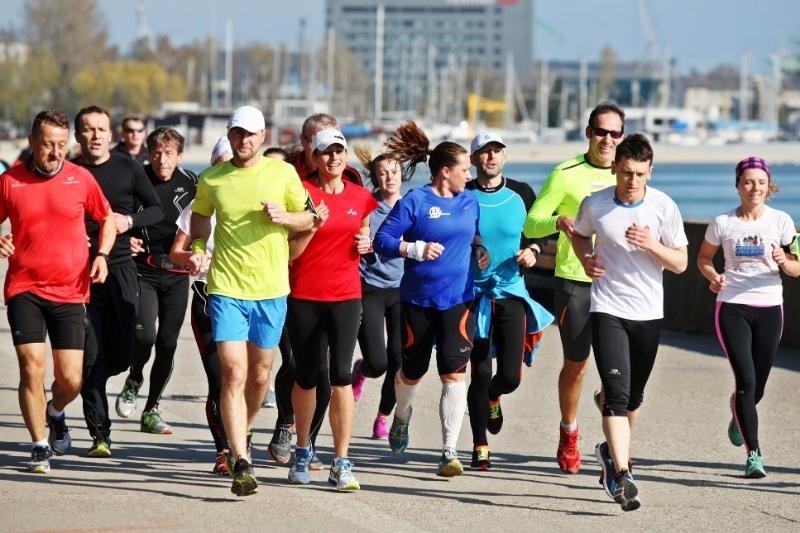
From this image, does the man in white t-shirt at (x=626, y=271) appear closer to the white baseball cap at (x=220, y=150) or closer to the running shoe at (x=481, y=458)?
the running shoe at (x=481, y=458)

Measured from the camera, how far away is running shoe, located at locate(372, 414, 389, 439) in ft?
33.8

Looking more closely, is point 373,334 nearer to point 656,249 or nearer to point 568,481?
point 568,481

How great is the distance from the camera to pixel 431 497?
8.34 m

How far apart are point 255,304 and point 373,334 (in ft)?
4.81

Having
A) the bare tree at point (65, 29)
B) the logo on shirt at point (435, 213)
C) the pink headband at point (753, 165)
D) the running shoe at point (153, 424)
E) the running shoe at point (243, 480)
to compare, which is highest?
the bare tree at point (65, 29)

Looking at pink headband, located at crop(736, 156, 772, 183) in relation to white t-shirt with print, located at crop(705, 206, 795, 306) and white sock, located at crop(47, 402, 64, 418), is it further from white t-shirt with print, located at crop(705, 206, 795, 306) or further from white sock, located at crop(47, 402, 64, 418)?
white sock, located at crop(47, 402, 64, 418)

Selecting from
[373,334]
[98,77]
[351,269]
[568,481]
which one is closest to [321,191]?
[351,269]

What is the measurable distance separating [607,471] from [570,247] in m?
1.62

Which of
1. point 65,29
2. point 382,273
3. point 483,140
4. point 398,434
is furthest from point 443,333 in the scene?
point 65,29

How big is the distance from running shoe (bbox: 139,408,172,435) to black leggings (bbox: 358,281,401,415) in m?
1.34

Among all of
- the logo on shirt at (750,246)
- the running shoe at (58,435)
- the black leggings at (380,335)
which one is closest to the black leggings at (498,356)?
the black leggings at (380,335)

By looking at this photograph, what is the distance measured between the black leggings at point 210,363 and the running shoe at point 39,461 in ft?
2.94

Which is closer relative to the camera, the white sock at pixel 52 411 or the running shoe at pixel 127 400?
the white sock at pixel 52 411

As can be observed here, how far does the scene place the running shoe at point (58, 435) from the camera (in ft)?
30.6
